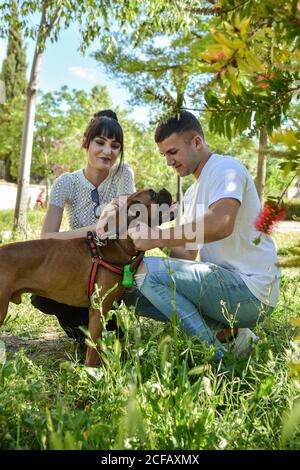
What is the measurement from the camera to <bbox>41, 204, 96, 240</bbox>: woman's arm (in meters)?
3.35

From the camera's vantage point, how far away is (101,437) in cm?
162

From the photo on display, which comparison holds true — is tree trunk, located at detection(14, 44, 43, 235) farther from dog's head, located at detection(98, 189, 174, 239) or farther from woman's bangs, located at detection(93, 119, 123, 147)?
dog's head, located at detection(98, 189, 174, 239)

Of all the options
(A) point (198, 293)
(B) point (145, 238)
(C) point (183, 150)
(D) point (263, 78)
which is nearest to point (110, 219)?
(B) point (145, 238)

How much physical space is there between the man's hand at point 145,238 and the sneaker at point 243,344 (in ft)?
2.46

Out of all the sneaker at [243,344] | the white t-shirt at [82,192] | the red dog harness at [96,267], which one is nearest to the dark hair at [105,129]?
the white t-shirt at [82,192]

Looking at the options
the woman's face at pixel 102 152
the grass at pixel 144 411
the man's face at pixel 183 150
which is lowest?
the grass at pixel 144 411

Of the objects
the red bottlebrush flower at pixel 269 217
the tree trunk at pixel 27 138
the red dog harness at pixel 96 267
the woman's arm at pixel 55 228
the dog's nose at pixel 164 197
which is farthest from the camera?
the tree trunk at pixel 27 138

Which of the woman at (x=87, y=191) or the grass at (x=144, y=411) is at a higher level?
the woman at (x=87, y=191)

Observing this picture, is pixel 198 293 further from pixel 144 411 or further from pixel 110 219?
pixel 144 411

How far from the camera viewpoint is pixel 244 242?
2.89 meters

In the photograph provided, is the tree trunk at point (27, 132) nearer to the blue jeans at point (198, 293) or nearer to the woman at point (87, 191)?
the woman at point (87, 191)

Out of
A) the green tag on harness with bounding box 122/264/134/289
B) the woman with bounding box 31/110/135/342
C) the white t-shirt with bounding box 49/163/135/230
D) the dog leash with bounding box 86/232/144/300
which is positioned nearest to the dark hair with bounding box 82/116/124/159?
the woman with bounding box 31/110/135/342

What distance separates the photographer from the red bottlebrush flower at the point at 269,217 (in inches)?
54.1

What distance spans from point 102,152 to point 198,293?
4.32 ft
